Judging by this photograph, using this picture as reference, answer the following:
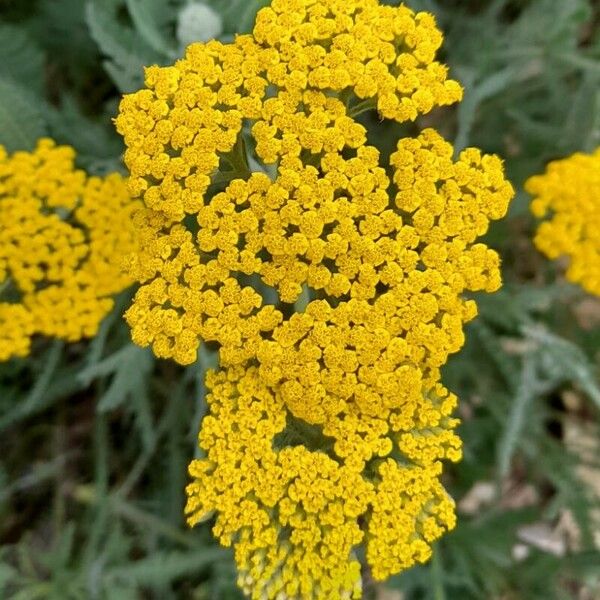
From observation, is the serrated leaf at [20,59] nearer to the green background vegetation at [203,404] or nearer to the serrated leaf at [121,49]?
the green background vegetation at [203,404]

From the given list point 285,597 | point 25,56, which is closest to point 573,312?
point 285,597

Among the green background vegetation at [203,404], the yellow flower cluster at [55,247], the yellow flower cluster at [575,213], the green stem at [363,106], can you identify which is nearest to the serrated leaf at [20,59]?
the green background vegetation at [203,404]

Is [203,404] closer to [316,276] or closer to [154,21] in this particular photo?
[316,276]

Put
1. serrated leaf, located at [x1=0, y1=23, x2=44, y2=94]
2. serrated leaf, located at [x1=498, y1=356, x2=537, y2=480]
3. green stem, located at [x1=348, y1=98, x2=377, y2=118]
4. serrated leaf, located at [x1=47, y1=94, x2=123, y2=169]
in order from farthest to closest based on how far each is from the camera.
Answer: serrated leaf, located at [x1=0, y1=23, x2=44, y2=94] → serrated leaf, located at [x1=47, y1=94, x2=123, y2=169] → serrated leaf, located at [x1=498, y1=356, x2=537, y2=480] → green stem, located at [x1=348, y1=98, x2=377, y2=118]

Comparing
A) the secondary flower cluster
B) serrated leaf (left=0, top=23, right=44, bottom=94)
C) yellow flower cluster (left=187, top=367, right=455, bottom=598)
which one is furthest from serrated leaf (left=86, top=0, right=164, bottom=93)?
yellow flower cluster (left=187, top=367, right=455, bottom=598)

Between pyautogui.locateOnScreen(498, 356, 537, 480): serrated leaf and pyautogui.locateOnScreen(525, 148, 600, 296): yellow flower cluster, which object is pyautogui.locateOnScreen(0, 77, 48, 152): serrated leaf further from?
pyautogui.locateOnScreen(498, 356, 537, 480): serrated leaf

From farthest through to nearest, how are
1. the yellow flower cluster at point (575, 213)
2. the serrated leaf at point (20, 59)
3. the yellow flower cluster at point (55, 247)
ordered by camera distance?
the serrated leaf at point (20, 59), the yellow flower cluster at point (575, 213), the yellow flower cluster at point (55, 247)

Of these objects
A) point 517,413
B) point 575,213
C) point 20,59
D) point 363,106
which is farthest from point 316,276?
point 20,59
